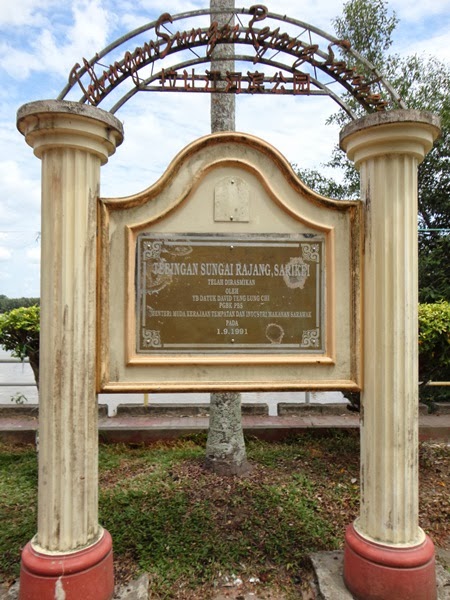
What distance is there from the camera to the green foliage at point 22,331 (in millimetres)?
5000

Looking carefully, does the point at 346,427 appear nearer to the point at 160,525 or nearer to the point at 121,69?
the point at 160,525

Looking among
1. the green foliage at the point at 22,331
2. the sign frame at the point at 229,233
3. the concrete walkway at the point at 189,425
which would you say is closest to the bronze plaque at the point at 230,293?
the sign frame at the point at 229,233

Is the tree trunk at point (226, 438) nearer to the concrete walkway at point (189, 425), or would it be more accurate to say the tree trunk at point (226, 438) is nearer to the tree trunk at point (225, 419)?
the tree trunk at point (225, 419)

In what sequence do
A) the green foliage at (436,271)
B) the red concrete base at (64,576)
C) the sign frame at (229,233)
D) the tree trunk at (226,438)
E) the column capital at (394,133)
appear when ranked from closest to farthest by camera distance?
the red concrete base at (64,576) → the column capital at (394,133) → the sign frame at (229,233) → the tree trunk at (226,438) → the green foliage at (436,271)

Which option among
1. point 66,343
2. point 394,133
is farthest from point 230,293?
point 394,133

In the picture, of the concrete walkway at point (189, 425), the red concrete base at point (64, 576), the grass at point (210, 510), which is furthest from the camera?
the concrete walkway at point (189, 425)

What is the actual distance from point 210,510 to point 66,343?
2207 mm

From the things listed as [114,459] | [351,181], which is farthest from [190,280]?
[351,181]

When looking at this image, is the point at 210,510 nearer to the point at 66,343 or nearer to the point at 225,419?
the point at 225,419

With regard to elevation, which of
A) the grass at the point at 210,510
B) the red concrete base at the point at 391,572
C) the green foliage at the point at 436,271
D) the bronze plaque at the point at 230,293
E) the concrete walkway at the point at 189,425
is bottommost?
the grass at the point at 210,510

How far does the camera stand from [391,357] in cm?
262

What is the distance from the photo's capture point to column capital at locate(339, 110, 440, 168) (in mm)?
2531

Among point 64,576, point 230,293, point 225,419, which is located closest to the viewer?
point 64,576

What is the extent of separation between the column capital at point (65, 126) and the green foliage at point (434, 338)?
372 centimetres
